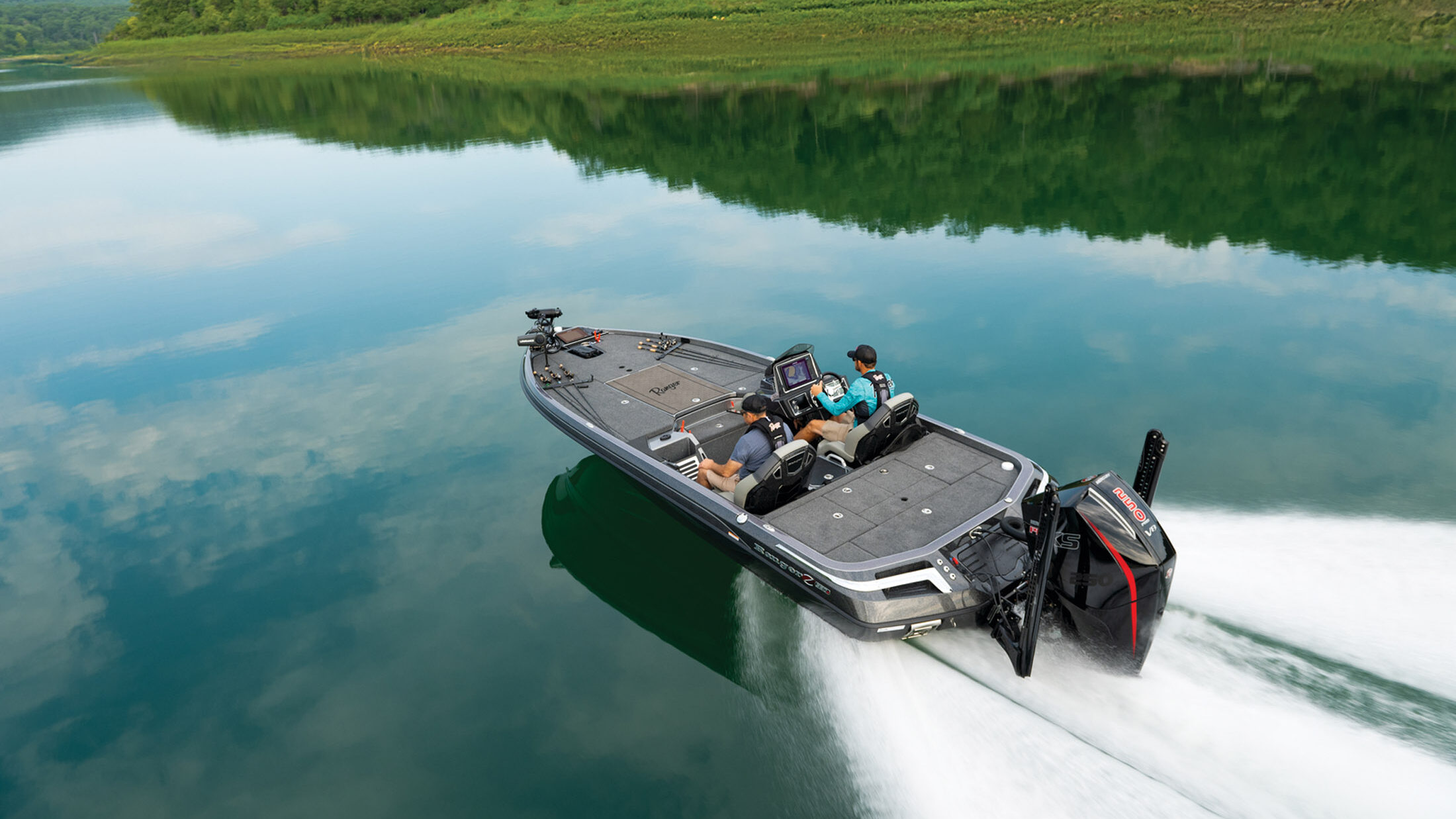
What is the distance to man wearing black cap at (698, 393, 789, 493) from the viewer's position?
27.8 ft

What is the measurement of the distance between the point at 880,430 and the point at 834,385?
1.20 metres

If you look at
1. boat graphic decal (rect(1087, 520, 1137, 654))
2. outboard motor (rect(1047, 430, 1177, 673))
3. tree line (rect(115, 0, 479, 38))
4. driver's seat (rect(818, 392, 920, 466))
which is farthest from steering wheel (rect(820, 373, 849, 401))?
tree line (rect(115, 0, 479, 38))

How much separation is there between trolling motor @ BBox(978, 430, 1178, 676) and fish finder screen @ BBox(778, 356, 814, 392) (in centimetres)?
376

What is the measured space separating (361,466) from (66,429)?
6.03m

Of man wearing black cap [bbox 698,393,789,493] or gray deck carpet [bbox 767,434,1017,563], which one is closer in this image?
gray deck carpet [bbox 767,434,1017,563]

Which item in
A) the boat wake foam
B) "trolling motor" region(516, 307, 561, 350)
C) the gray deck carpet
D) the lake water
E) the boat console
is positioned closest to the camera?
the boat wake foam

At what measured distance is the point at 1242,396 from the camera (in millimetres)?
12195

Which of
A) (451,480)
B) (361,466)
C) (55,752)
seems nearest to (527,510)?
(451,480)

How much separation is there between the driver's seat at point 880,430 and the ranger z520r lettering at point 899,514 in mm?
17

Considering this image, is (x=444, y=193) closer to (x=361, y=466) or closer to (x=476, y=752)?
(x=361, y=466)

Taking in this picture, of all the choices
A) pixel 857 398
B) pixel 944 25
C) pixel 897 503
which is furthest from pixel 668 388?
pixel 944 25

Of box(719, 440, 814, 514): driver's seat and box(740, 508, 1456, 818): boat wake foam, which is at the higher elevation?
box(719, 440, 814, 514): driver's seat

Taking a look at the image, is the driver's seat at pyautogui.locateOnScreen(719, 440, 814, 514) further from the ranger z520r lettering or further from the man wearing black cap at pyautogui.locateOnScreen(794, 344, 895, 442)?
the man wearing black cap at pyautogui.locateOnScreen(794, 344, 895, 442)

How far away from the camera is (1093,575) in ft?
20.4
